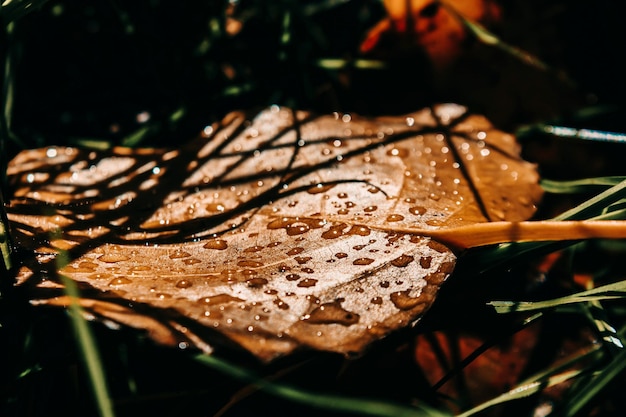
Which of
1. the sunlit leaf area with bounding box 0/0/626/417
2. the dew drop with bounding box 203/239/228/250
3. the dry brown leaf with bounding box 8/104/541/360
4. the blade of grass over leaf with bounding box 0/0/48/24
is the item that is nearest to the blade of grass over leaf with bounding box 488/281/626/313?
the sunlit leaf area with bounding box 0/0/626/417

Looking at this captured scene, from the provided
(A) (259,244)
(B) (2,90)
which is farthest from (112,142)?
(A) (259,244)

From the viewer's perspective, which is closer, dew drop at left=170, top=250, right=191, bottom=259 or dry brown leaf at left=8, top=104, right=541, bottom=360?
dry brown leaf at left=8, top=104, right=541, bottom=360

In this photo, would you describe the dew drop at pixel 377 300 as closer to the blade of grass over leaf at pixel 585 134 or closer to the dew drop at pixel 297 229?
the dew drop at pixel 297 229

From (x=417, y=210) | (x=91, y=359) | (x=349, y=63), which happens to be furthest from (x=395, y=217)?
(x=349, y=63)

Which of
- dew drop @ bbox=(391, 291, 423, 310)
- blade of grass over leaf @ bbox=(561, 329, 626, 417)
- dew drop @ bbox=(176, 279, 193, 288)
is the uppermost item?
dew drop @ bbox=(176, 279, 193, 288)

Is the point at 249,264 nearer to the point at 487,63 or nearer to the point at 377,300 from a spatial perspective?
the point at 377,300

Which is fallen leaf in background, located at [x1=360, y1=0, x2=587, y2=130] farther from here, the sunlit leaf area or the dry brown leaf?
the dry brown leaf

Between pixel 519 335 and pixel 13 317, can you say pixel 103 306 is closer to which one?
pixel 13 317
